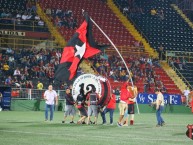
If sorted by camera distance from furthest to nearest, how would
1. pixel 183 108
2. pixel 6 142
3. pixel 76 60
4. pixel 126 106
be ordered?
pixel 183 108 < pixel 76 60 < pixel 126 106 < pixel 6 142

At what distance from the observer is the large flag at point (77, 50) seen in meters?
28.8

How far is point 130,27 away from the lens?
57.8 m

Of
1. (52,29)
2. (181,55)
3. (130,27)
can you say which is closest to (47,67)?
(52,29)

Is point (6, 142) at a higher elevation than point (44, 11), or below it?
below

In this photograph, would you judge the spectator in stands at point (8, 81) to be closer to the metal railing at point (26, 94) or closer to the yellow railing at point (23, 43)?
the metal railing at point (26, 94)

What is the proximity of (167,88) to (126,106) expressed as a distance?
25716 mm

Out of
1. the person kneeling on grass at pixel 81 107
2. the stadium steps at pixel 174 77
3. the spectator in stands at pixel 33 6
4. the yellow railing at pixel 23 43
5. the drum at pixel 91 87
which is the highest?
the spectator in stands at pixel 33 6

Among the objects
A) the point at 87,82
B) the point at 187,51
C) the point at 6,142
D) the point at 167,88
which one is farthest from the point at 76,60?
the point at 187,51

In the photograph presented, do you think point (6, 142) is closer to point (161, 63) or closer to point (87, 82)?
point (87, 82)

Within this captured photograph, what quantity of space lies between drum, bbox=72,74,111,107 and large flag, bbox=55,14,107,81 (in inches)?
25.7

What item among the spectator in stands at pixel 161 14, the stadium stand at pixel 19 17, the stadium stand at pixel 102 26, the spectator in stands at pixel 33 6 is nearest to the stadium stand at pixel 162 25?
the spectator in stands at pixel 161 14

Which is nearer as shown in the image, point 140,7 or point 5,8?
point 5,8

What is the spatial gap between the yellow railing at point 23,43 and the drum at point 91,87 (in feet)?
66.6

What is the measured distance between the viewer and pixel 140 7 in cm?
6006
